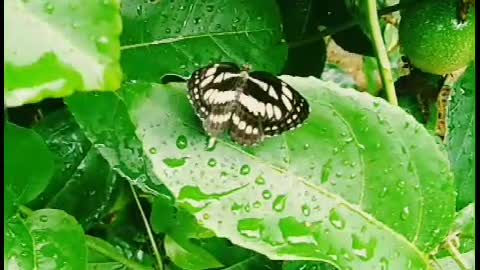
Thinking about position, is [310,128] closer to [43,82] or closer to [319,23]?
[43,82]

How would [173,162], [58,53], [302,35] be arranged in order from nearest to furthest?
[58,53] → [173,162] → [302,35]

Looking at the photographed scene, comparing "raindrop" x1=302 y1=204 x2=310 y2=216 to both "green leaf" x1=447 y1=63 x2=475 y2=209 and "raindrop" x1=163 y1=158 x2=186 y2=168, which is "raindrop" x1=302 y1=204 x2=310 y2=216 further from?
"green leaf" x1=447 y1=63 x2=475 y2=209

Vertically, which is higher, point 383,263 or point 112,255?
point 383,263

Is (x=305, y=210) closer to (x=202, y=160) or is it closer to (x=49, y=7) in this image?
(x=202, y=160)

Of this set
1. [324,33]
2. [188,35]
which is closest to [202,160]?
[188,35]

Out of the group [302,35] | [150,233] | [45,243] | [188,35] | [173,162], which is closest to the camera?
[173,162]

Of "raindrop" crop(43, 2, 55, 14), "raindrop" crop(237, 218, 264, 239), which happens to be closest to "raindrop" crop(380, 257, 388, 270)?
"raindrop" crop(237, 218, 264, 239)
